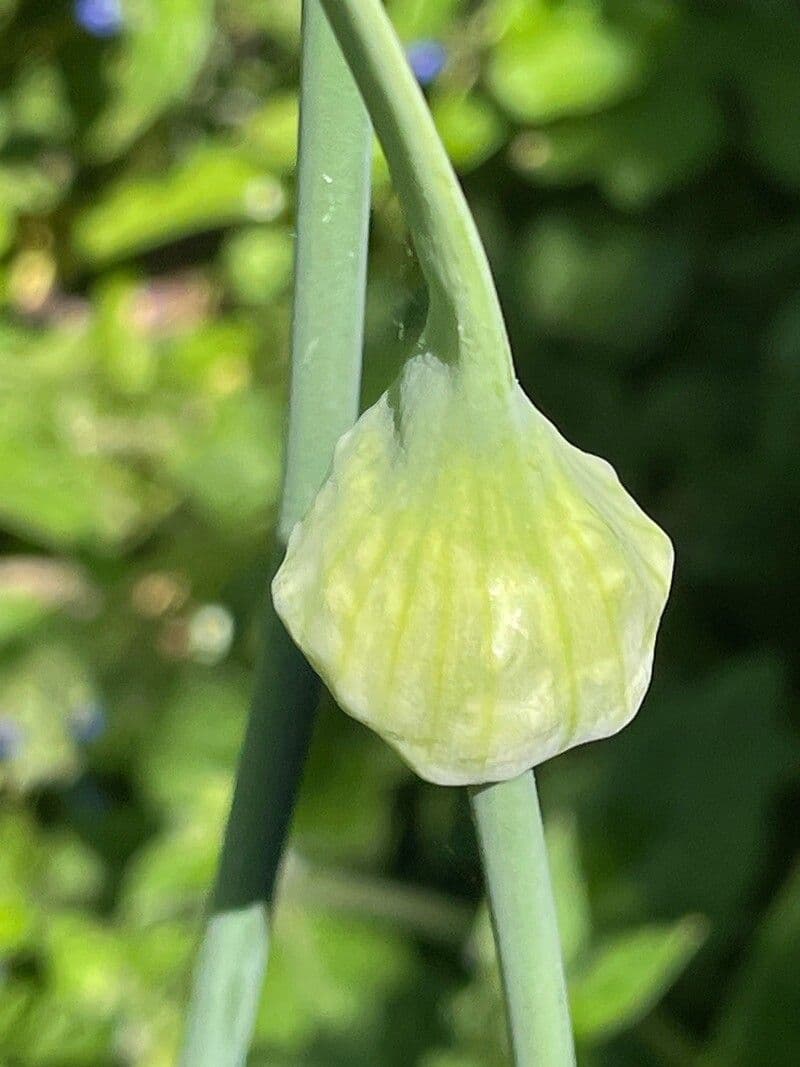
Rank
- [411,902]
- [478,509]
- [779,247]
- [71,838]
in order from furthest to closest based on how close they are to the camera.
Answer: [779,247], [71,838], [411,902], [478,509]

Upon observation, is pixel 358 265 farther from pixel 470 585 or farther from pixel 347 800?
pixel 347 800

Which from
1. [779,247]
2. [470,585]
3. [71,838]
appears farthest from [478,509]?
[779,247]

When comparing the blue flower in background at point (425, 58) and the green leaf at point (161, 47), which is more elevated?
the green leaf at point (161, 47)

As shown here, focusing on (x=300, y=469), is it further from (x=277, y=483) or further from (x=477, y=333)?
(x=277, y=483)

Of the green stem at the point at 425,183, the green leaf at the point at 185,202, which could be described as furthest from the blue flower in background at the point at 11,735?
the green stem at the point at 425,183

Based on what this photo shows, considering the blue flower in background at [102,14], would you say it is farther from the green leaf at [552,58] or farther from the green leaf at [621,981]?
the green leaf at [621,981]

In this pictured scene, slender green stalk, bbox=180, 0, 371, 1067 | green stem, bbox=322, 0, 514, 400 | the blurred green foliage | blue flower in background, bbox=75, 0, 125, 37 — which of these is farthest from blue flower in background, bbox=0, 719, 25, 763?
green stem, bbox=322, 0, 514, 400
